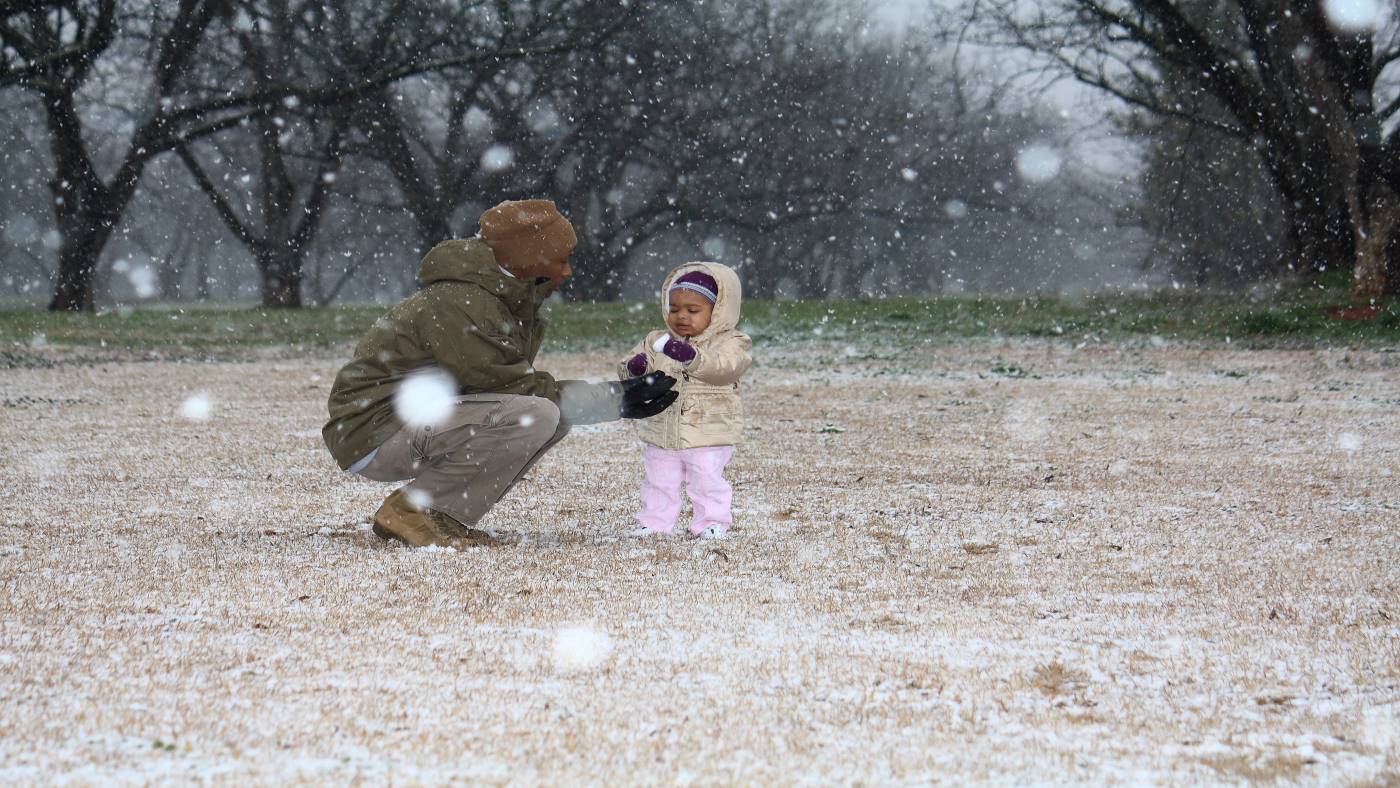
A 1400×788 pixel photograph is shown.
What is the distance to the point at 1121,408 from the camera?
8750 millimetres

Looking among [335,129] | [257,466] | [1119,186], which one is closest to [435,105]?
Result: [335,129]

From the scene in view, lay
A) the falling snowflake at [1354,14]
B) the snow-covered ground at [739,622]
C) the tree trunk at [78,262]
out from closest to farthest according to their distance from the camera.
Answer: the snow-covered ground at [739,622] → the falling snowflake at [1354,14] → the tree trunk at [78,262]

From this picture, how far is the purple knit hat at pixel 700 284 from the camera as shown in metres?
4.60

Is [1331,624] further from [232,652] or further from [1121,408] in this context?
[1121,408]

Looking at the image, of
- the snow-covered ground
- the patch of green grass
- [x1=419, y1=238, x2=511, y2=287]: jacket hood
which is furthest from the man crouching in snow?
the patch of green grass

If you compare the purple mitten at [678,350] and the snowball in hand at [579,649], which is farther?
the purple mitten at [678,350]

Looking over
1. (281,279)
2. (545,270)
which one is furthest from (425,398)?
(281,279)

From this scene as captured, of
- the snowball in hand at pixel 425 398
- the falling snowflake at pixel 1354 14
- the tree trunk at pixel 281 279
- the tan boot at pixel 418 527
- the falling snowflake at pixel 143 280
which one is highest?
the falling snowflake at pixel 1354 14

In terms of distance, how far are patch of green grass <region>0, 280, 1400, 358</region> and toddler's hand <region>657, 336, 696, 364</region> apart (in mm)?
9091

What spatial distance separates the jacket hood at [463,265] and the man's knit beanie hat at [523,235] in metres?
0.04

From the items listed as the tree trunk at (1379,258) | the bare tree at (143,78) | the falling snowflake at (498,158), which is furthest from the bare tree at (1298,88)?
the falling snowflake at (498,158)

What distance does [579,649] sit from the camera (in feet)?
10.4

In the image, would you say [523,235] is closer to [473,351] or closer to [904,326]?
[473,351]

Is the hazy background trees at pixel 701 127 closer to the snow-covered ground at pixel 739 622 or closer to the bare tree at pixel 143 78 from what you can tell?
the bare tree at pixel 143 78
